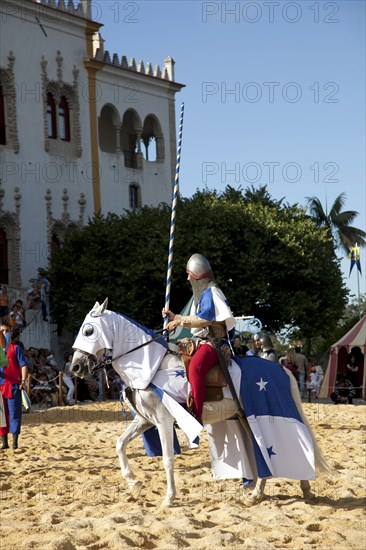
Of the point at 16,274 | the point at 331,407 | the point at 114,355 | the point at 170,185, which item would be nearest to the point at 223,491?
the point at 114,355

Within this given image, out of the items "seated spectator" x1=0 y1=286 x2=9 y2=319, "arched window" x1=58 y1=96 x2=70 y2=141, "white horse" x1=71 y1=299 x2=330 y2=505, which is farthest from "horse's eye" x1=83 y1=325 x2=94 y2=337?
"arched window" x1=58 y1=96 x2=70 y2=141

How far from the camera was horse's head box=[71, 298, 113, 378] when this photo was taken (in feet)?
33.1

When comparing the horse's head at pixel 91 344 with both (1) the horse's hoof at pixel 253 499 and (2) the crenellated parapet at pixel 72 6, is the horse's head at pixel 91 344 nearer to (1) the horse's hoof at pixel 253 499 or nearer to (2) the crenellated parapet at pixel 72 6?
(1) the horse's hoof at pixel 253 499

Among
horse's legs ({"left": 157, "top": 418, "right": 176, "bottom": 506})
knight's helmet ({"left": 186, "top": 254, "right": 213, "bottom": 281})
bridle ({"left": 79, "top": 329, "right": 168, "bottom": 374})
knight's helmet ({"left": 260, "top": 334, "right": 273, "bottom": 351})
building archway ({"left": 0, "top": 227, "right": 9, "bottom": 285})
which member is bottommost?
horse's legs ({"left": 157, "top": 418, "right": 176, "bottom": 506})

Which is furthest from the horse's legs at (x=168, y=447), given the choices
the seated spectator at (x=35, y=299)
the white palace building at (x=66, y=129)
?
the white palace building at (x=66, y=129)

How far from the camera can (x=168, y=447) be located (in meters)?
9.90

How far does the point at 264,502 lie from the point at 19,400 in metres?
6.75

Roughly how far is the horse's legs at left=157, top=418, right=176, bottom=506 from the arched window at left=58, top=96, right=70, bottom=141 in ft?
122

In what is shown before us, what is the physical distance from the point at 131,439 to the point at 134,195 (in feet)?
132

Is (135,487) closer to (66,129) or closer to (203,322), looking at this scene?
(203,322)

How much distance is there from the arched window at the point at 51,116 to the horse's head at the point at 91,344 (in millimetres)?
36098

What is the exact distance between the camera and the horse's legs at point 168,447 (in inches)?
390

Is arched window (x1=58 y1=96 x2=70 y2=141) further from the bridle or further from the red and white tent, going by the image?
the bridle

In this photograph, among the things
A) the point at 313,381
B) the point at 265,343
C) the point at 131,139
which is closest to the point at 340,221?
the point at 131,139
